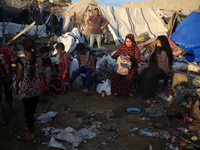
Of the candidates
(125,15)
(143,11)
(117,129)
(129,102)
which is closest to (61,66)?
(129,102)

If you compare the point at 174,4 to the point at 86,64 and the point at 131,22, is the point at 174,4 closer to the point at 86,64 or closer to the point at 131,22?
the point at 131,22

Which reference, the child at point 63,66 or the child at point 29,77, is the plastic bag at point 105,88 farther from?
the child at point 29,77

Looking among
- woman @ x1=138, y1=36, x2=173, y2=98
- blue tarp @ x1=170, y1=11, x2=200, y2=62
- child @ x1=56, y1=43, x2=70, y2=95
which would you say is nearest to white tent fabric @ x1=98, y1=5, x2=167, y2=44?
blue tarp @ x1=170, y1=11, x2=200, y2=62

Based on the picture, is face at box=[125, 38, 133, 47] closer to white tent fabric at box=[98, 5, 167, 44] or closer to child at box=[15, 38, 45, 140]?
child at box=[15, 38, 45, 140]

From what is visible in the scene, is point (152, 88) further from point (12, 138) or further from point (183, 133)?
point (12, 138)

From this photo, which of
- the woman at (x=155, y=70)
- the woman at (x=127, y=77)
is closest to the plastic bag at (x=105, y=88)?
the woman at (x=127, y=77)

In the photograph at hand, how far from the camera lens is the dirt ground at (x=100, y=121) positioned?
229 centimetres

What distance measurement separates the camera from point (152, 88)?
3949 mm

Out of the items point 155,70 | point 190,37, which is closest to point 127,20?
point 190,37

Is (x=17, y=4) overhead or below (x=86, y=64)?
overhead

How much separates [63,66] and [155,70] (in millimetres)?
2244

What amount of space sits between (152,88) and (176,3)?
539 inches

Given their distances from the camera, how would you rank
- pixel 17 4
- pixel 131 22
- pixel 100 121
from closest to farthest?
pixel 100 121 → pixel 17 4 → pixel 131 22

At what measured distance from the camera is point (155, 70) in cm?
402
